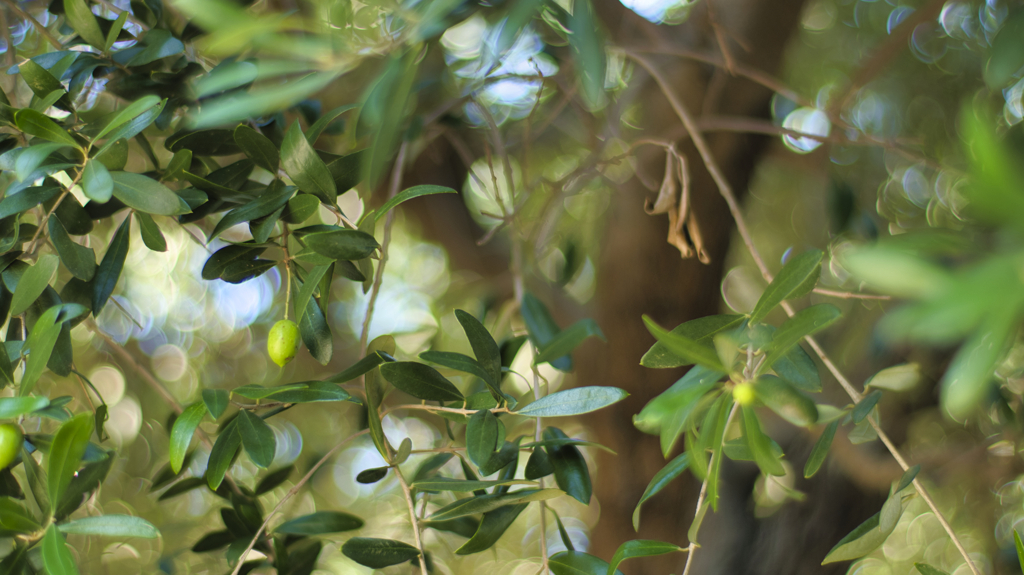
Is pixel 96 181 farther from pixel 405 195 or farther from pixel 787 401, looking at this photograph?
pixel 787 401

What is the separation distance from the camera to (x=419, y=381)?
1.86ft

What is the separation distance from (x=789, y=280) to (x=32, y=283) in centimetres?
61

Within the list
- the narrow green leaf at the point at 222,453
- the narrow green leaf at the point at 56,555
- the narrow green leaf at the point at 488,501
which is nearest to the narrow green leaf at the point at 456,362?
the narrow green leaf at the point at 488,501

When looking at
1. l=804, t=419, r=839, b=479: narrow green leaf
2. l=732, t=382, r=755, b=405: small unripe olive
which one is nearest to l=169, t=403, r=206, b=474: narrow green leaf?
l=732, t=382, r=755, b=405: small unripe olive

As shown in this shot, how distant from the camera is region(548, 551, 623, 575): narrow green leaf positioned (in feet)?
1.86

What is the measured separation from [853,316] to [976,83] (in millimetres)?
871

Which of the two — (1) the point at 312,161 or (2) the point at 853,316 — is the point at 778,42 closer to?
(2) the point at 853,316

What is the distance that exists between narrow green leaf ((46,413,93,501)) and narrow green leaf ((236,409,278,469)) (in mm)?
126

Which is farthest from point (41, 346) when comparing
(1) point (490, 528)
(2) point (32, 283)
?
(1) point (490, 528)

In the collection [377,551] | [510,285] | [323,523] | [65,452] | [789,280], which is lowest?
[510,285]

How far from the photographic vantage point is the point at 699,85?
4.23 feet

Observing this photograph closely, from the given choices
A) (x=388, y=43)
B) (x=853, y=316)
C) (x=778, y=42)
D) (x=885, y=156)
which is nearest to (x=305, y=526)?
(x=388, y=43)

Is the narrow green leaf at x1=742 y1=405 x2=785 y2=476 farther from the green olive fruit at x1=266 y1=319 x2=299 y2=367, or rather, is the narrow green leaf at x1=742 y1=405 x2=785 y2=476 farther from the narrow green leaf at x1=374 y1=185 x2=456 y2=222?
the green olive fruit at x1=266 y1=319 x2=299 y2=367

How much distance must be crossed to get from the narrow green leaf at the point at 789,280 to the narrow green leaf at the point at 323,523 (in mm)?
565
